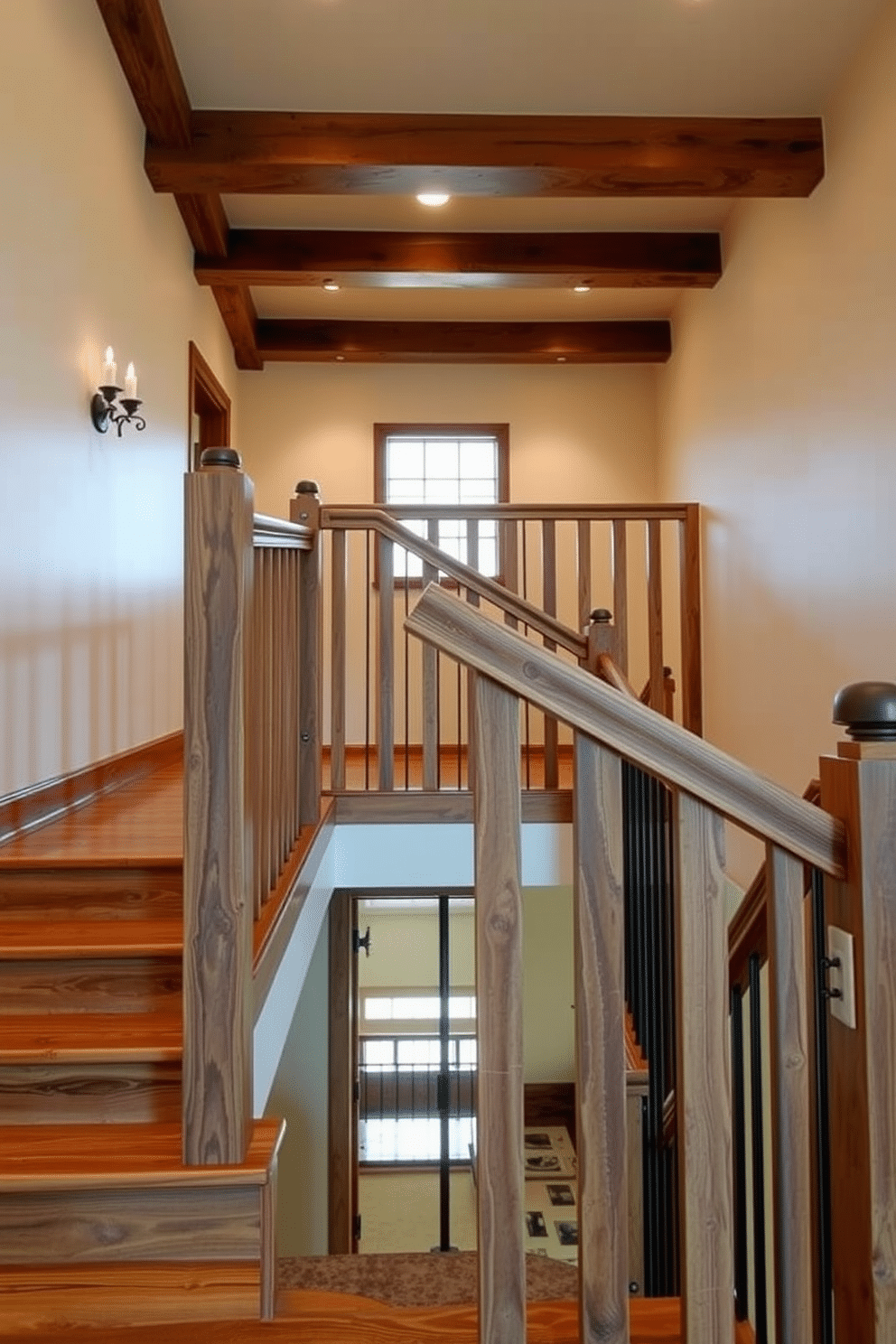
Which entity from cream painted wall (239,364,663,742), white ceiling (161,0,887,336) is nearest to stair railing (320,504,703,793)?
cream painted wall (239,364,663,742)

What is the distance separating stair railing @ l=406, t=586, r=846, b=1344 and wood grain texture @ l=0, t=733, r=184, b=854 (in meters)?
1.82

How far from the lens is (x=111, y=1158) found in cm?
152

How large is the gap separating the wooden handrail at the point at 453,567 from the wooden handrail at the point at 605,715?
2040 mm

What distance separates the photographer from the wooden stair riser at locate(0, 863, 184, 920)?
214 cm

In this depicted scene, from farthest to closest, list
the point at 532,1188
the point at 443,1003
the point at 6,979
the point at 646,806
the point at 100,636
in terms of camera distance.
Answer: the point at 532,1188
the point at 443,1003
the point at 100,636
the point at 646,806
the point at 6,979

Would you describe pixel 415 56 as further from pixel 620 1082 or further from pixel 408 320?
pixel 620 1082

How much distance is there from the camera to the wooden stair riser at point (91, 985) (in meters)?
1.89

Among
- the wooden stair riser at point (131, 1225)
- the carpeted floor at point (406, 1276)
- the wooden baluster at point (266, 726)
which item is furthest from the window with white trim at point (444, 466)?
the wooden stair riser at point (131, 1225)

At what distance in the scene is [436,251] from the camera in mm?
4707

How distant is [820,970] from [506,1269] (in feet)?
1.55

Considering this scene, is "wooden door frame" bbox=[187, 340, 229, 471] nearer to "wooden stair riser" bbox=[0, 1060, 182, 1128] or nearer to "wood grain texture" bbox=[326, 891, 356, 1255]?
"wood grain texture" bbox=[326, 891, 356, 1255]

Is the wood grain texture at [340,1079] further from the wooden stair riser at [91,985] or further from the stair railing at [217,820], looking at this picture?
the stair railing at [217,820]

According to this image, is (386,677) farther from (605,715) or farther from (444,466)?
(444,466)

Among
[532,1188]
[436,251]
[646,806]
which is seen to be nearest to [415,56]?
[436,251]
